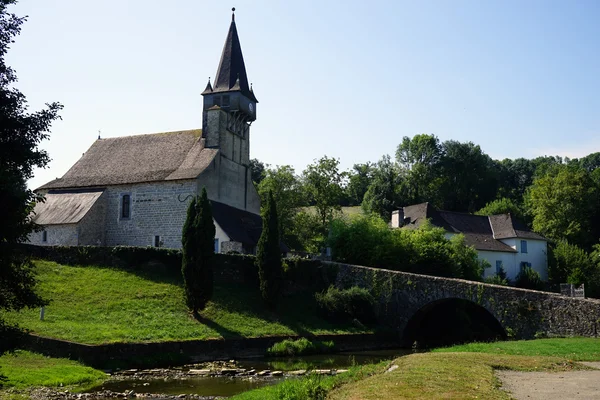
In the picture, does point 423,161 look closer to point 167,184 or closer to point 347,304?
point 167,184

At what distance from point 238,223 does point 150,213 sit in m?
6.16

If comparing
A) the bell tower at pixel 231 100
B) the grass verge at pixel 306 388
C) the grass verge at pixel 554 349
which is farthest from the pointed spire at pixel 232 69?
the grass verge at pixel 306 388

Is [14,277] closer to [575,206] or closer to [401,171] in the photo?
[575,206]

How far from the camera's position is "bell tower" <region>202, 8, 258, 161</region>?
42.0 meters

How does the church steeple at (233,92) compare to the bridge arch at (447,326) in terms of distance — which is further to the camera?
the church steeple at (233,92)

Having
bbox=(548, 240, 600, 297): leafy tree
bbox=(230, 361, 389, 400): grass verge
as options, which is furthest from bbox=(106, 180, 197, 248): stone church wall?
bbox=(548, 240, 600, 297): leafy tree

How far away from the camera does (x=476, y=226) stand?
5472 centimetres

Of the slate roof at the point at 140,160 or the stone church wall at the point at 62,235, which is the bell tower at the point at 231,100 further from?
the stone church wall at the point at 62,235

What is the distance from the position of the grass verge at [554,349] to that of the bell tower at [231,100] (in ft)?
83.5

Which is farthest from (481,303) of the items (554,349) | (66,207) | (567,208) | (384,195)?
(384,195)

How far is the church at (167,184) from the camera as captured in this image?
39.3 meters

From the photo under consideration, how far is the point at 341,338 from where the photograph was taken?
95.2ft

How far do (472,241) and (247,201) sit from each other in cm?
2056

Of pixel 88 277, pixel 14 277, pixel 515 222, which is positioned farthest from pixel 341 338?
pixel 515 222
